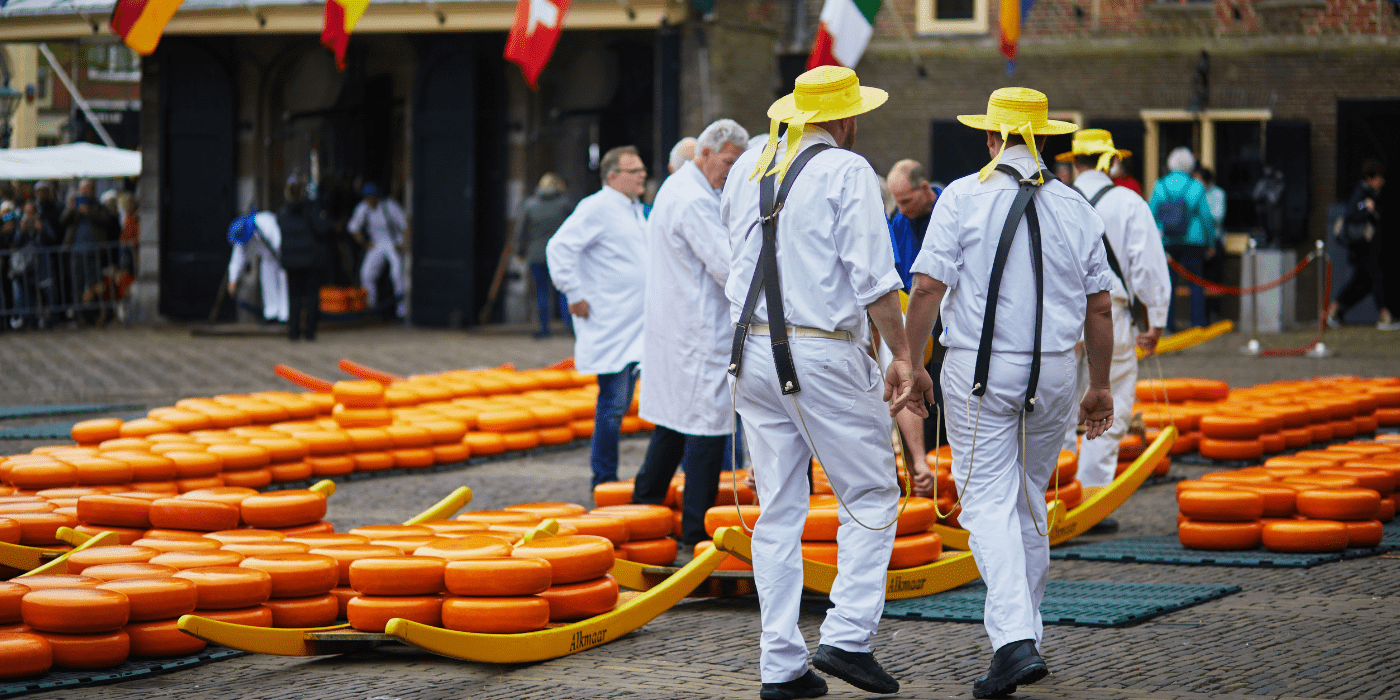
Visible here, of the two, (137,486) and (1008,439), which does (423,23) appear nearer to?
(137,486)

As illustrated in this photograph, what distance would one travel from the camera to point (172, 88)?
854 inches

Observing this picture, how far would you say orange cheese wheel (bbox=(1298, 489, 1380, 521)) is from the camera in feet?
23.3

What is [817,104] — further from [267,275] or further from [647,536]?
[267,275]

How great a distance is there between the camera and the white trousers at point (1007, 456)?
16.5 ft

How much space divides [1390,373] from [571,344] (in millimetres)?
8538

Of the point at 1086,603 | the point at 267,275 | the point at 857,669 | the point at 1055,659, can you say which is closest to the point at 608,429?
the point at 1086,603

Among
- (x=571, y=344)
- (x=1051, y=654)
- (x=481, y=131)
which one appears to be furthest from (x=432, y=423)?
(x=481, y=131)

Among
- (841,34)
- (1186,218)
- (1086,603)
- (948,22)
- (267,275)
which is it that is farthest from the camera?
(948,22)

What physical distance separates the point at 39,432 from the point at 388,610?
695 centimetres

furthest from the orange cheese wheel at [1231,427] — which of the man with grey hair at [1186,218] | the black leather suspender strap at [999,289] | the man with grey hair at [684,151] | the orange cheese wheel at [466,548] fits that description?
the man with grey hair at [1186,218]

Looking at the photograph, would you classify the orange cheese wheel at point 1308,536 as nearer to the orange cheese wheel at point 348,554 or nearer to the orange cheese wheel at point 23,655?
the orange cheese wheel at point 348,554

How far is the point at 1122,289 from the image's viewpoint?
835 cm

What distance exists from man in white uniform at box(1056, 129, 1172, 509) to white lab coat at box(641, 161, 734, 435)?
6.50 ft

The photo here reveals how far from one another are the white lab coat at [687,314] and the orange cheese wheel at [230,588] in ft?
7.63
